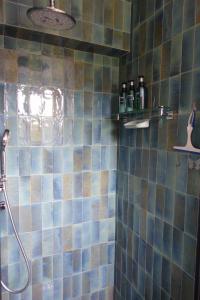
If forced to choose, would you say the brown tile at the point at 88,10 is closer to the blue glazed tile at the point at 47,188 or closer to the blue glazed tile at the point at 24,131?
the blue glazed tile at the point at 24,131

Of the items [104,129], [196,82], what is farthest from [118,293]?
[196,82]

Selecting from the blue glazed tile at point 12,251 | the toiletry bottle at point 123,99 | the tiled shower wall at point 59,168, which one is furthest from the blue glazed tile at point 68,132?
the blue glazed tile at point 12,251

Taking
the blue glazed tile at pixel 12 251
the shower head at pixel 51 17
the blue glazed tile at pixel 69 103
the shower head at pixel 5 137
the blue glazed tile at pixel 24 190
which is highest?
the shower head at pixel 51 17

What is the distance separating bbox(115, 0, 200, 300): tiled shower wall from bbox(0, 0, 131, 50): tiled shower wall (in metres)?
0.09

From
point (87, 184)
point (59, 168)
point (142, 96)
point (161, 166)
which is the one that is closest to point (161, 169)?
point (161, 166)

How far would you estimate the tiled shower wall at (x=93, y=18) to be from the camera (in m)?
1.35

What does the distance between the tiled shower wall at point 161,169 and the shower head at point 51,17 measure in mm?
580

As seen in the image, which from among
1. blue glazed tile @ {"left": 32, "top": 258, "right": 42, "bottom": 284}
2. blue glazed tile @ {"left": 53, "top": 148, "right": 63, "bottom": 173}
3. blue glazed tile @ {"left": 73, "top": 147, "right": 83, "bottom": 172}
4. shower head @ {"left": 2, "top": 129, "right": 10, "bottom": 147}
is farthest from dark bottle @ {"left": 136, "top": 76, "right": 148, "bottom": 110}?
blue glazed tile @ {"left": 32, "top": 258, "right": 42, "bottom": 284}

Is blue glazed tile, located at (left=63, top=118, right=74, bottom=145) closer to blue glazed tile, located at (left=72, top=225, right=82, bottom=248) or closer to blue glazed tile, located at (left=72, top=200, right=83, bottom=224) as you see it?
blue glazed tile, located at (left=72, top=200, right=83, bottom=224)

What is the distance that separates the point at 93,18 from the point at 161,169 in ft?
3.72

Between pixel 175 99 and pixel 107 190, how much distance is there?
0.94 meters

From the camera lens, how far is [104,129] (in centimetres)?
178

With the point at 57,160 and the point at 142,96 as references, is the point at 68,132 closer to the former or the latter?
the point at 57,160

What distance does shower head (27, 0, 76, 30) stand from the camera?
39.9 inches
